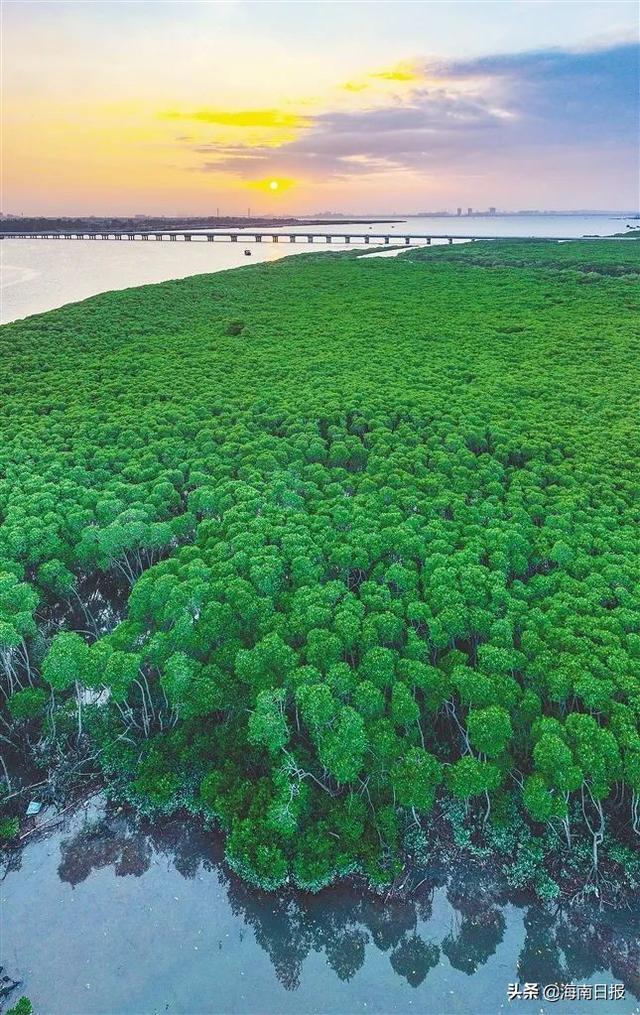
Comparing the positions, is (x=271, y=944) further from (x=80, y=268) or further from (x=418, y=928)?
(x=80, y=268)

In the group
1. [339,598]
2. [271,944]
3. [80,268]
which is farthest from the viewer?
[80,268]

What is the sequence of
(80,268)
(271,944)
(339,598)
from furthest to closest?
1. (80,268)
2. (339,598)
3. (271,944)

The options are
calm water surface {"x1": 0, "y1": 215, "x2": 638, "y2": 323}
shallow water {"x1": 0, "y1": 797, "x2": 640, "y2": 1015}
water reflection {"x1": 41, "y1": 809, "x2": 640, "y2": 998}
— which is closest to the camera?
shallow water {"x1": 0, "y1": 797, "x2": 640, "y2": 1015}

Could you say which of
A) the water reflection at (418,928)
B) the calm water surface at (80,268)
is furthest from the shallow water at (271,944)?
the calm water surface at (80,268)

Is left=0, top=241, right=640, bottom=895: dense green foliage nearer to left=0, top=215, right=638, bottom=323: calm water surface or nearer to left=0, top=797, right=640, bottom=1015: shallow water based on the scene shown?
left=0, top=797, right=640, bottom=1015: shallow water

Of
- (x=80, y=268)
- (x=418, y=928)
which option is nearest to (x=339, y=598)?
(x=418, y=928)

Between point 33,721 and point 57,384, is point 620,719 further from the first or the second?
point 57,384

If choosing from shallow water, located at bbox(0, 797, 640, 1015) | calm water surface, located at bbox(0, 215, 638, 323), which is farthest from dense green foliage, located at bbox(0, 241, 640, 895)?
calm water surface, located at bbox(0, 215, 638, 323)
